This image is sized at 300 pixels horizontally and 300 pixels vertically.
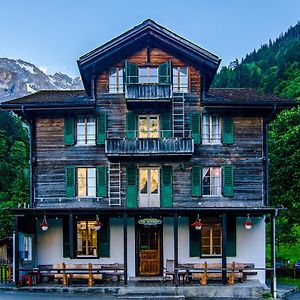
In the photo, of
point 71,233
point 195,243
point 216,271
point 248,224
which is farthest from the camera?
point 195,243

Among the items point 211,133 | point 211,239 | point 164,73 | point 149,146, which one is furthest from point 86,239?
point 164,73

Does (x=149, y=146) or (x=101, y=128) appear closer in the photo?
(x=149, y=146)

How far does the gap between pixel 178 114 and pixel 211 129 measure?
6.10 feet

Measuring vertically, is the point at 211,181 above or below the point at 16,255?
above

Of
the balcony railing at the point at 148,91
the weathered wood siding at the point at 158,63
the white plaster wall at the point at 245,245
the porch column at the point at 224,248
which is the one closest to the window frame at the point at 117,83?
the weathered wood siding at the point at 158,63

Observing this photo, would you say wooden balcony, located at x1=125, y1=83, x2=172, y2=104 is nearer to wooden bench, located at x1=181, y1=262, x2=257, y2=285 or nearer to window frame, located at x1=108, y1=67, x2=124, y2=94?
window frame, located at x1=108, y1=67, x2=124, y2=94

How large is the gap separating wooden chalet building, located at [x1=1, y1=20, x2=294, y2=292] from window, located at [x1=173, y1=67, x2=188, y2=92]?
0.17 ft

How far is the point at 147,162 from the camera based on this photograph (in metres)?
30.4

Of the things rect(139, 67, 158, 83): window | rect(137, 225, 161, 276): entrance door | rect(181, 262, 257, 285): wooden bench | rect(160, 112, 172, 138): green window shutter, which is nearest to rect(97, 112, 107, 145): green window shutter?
rect(139, 67, 158, 83): window

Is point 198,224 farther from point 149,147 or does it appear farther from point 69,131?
point 69,131

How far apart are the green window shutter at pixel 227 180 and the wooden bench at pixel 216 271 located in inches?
139

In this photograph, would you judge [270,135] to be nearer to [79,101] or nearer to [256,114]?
[256,114]

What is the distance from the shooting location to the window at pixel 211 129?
101 feet

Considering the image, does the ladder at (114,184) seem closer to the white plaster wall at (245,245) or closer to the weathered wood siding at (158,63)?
the white plaster wall at (245,245)
